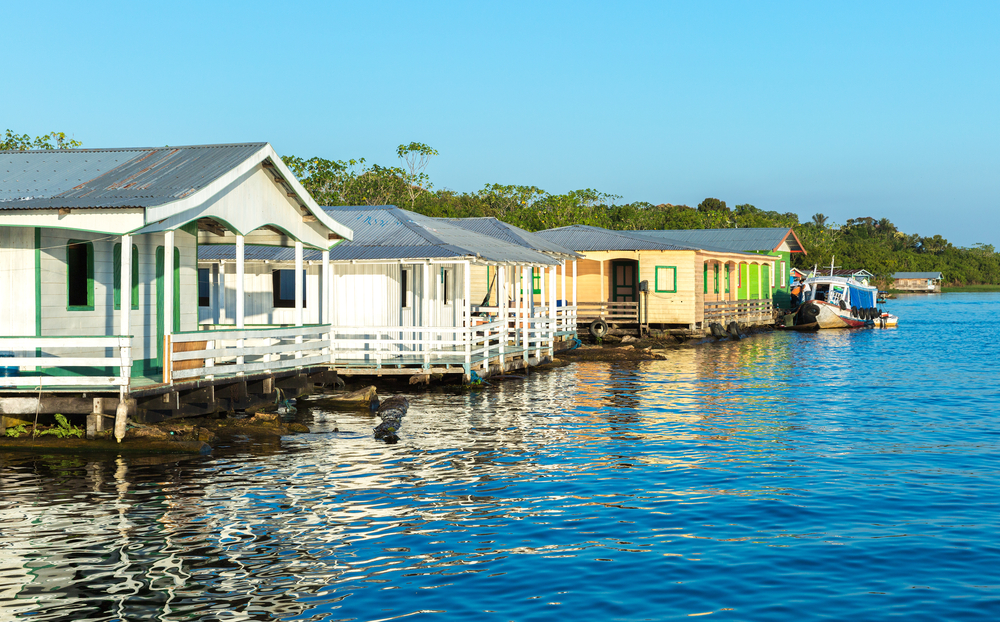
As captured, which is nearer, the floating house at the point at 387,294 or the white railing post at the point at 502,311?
the floating house at the point at 387,294

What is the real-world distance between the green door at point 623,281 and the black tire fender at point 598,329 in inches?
226

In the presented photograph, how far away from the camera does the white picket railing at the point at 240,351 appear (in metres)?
16.6

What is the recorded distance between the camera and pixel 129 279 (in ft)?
51.2

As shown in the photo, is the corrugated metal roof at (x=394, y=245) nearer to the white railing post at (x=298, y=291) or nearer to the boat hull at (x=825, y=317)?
the white railing post at (x=298, y=291)

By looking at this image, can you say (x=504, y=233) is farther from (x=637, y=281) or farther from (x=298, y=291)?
(x=298, y=291)

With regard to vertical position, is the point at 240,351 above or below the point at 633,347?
above

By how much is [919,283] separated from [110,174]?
165 meters

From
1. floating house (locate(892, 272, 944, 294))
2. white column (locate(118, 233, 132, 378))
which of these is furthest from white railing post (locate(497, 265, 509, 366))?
floating house (locate(892, 272, 944, 294))

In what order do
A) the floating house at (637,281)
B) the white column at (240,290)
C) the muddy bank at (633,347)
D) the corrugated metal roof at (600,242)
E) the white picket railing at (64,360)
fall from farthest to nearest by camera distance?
the floating house at (637,281), the corrugated metal roof at (600,242), the muddy bank at (633,347), the white column at (240,290), the white picket railing at (64,360)

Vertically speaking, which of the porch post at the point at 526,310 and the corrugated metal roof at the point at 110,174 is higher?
the corrugated metal roof at the point at 110,174

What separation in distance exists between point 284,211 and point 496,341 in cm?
1381

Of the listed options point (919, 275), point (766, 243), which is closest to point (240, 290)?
point (766, 243)

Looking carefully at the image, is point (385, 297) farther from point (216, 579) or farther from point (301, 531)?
point (216, 579)

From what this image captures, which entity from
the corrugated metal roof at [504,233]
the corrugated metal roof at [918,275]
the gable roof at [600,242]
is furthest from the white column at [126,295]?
the corrugated metal roof at [918,275]
